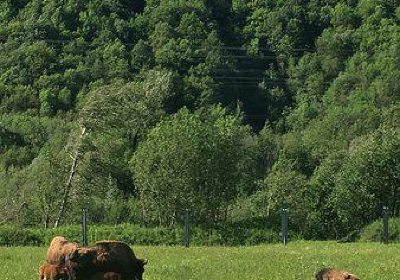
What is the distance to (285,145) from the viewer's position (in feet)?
278

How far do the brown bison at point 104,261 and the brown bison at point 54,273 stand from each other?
21 centimetres

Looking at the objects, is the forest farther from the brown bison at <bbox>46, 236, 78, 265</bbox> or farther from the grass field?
the brown bison at <bbox>46, 236, 78, 265</bbox>

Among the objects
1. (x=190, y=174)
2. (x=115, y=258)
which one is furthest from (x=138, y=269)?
(x=190, y=174)

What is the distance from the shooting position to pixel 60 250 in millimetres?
14516

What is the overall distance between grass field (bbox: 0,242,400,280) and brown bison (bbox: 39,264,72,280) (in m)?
1.17

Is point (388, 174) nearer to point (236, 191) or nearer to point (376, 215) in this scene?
point (376, 215)

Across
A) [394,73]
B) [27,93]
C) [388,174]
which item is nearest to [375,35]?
[394,73]

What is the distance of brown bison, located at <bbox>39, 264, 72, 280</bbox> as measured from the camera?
14.1 meters

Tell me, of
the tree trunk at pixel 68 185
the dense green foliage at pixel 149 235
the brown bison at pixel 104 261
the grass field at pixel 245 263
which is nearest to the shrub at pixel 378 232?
the dense green foliage at pixel 149 235

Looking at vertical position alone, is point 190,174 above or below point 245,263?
above

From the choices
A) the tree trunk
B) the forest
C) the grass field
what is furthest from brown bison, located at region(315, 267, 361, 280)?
the forest

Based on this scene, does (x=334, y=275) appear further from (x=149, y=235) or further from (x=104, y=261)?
(x=149, y=235)

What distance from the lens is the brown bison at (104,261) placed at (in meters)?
13.9

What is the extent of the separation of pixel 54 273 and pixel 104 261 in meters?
0.92
